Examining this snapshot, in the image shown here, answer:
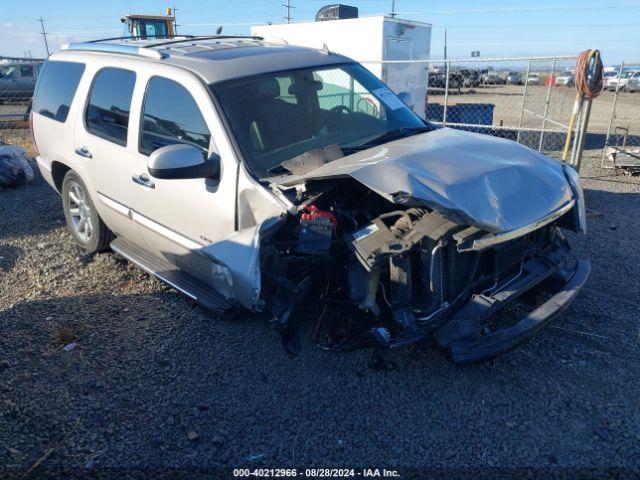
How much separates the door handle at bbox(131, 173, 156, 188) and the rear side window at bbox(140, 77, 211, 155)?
19 cm

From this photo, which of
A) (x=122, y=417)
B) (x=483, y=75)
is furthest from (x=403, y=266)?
(x=483, y=75)

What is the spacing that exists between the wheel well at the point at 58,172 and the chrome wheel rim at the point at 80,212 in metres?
0.25

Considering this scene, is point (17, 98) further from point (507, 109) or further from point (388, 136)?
point (507, 109)

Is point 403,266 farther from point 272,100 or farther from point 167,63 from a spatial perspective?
point 167,63

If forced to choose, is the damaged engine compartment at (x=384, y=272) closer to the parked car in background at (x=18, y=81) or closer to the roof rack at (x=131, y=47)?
the roof rack at (x=131, y=47)

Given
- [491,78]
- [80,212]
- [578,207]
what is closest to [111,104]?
[80,212]

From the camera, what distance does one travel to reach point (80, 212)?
17.9 ft

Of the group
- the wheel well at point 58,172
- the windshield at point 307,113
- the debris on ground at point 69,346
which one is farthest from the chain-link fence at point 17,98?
the windshield at point 307,113

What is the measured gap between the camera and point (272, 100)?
3.92 metres

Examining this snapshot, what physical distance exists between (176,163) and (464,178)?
1793mm

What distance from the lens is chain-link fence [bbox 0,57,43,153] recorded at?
45.6 feet

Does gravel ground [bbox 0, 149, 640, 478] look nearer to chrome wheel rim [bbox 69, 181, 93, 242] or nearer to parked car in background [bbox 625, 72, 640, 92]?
chrome wheel rim [bbox 69, 181, 93, 242]

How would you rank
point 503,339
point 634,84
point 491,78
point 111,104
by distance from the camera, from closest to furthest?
point 503,339 < point 111,104 < point 491,78 < point 634,84

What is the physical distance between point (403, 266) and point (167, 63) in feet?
8.18
